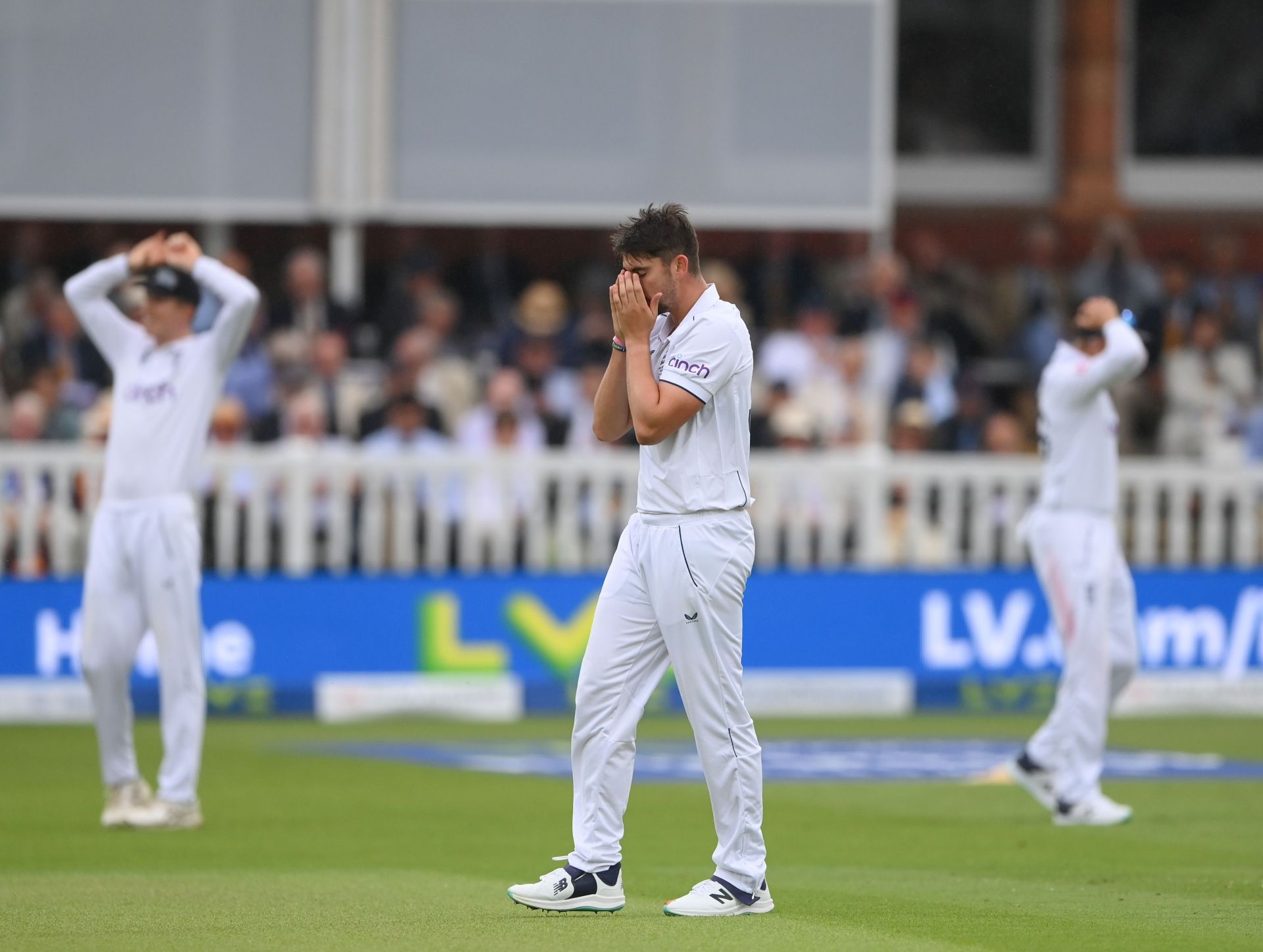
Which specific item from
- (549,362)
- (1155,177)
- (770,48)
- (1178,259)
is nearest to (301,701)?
(549,362)

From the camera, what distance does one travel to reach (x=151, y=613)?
10.3m

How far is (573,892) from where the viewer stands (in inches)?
289

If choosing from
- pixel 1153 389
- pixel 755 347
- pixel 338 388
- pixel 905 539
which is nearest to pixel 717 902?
pixel 905 539

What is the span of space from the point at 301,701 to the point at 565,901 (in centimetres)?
887

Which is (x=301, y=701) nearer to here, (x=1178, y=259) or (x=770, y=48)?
(x=770, y=48)

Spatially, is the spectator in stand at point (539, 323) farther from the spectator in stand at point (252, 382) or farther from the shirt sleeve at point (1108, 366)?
the shirt sleeve at point (1108, 366)

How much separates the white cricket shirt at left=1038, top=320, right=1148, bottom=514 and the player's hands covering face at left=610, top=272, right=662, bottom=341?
4123 millimetres

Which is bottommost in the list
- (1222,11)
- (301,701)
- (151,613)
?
(301,701)

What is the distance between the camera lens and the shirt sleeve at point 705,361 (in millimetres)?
7281

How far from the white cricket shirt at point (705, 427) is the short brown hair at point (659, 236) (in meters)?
0.23

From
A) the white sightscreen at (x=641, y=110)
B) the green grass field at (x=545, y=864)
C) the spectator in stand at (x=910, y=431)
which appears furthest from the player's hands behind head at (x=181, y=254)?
the white sightscreen at (x=641, y=110)

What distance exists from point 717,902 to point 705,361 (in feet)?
5.83

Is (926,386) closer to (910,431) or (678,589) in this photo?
(910,431)

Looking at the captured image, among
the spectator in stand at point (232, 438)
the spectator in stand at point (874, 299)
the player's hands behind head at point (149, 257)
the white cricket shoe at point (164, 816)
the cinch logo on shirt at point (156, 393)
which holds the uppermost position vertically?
the spectator in stand at point (874, 299)
